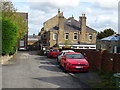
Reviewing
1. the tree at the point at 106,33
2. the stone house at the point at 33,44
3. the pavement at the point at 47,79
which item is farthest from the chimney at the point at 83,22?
the pavement at the point at 47,79

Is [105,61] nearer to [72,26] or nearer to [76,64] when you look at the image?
[76,64]

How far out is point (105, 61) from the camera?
16453 mm

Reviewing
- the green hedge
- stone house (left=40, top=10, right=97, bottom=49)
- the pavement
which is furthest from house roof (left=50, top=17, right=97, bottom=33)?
the pavement

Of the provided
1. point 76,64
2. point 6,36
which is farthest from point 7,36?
point 76,64

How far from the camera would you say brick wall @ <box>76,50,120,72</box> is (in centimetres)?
1433

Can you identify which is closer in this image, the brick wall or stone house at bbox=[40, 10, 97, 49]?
the brick wall

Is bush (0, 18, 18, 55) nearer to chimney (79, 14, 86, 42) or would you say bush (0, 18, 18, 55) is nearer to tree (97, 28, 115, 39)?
chimney (79, 14, 86, 42)

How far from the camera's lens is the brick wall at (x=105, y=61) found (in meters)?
14.3

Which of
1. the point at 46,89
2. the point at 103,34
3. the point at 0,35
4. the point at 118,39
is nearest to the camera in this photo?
the point at 46,89

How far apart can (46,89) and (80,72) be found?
23.5 ft

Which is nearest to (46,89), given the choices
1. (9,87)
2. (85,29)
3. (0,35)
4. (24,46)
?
(9,87)

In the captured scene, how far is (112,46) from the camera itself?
28.7m

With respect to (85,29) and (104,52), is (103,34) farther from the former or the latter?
(104,52)

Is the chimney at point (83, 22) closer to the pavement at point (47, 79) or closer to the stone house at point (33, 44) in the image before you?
the stone house at point (33, 44)
